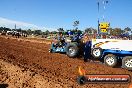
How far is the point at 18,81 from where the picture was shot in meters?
9.76

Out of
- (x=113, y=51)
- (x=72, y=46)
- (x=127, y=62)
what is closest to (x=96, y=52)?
(x=113, y=51)

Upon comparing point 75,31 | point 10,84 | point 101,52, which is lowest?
point 10,84

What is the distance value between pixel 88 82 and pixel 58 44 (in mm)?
9407

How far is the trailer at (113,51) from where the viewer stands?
13.4 metres

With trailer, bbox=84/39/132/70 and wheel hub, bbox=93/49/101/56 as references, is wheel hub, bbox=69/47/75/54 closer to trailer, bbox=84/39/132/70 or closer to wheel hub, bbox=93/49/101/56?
trailer, bbox=84/39/132/70

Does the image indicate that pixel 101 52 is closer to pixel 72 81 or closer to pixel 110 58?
pixel 110 58

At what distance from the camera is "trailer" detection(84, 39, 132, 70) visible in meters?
13.4

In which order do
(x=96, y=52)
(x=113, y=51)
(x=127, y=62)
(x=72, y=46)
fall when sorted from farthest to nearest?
(x=72, y=46)
(x=96, y=52)
(x=113, y=51)
(x=127, y=62)

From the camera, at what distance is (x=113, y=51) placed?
13883 mm

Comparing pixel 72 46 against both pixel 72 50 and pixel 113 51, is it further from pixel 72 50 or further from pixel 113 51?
pixel 113 51

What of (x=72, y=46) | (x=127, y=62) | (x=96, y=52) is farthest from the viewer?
(x=72, y=46)

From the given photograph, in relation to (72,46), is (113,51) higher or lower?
lower

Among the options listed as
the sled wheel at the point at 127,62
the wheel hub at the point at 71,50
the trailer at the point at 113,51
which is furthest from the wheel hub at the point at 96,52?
the wheel hub at the point at 71,50

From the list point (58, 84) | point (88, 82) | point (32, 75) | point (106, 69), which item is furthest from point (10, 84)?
point (106, 69)
